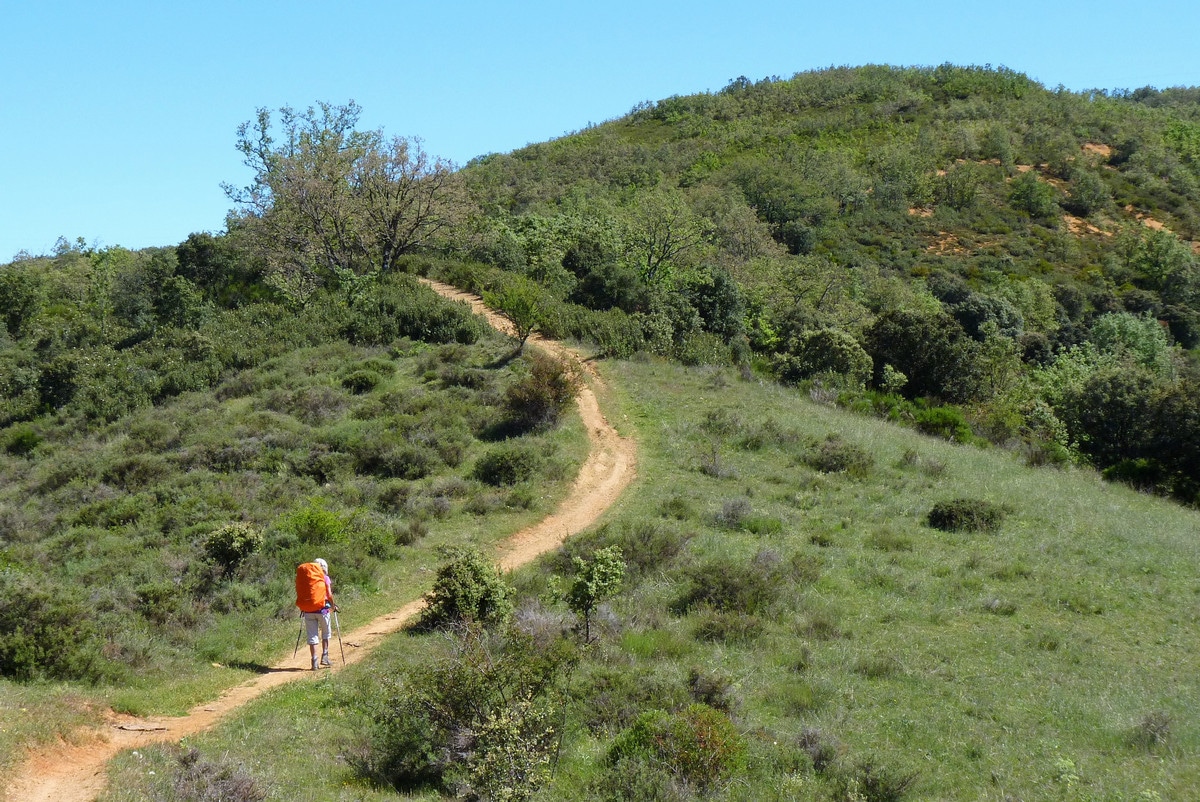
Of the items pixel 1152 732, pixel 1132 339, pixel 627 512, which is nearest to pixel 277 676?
pixel 627 512

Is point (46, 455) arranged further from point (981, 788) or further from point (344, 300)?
point (981, 788)

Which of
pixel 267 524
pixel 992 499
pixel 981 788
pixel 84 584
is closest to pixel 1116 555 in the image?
pixel 992 499

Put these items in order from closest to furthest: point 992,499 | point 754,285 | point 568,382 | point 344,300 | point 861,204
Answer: point 992,499, point 568,382, point 344,300, point 754,285, point 861,204

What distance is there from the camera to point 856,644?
40.5ft

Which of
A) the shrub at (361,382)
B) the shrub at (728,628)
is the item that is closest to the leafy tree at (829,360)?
the shrub at (361,382)

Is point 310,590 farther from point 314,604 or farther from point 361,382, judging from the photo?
point 361,382

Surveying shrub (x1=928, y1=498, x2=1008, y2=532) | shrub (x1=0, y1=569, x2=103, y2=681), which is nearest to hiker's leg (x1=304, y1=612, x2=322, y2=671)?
shrub (x1=0, y1=569, x2=103, y2=681)

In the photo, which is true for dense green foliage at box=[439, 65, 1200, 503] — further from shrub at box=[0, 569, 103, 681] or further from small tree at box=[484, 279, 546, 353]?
shrub at box=[0, 569, 103, 681]

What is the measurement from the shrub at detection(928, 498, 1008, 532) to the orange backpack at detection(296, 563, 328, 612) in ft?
39.6

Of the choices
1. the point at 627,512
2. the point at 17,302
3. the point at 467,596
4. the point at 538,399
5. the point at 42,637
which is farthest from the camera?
the point at 17,302

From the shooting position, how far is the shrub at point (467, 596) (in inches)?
504

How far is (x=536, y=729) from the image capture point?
8594 millimetres

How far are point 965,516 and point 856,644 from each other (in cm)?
692

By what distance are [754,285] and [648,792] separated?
3914 centimetres
